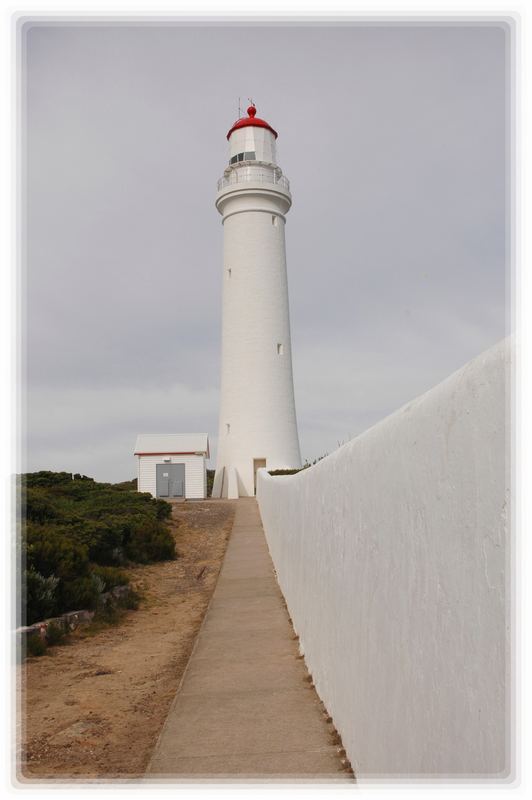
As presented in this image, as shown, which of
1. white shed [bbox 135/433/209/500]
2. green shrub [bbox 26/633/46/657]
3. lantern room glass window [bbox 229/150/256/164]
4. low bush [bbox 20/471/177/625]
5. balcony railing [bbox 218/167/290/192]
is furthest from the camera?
lantern room glass window [bbox 229/150/256/164]

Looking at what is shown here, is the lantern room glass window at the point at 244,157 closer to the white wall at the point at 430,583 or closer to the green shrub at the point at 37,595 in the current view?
the green shrub at the point at 37,595

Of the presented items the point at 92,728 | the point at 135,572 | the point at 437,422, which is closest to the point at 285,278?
the point at 135,572

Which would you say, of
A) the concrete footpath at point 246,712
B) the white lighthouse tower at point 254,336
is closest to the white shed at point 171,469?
the white lighthouse tower at point 254,336

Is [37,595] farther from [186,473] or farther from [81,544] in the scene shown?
[186,473]

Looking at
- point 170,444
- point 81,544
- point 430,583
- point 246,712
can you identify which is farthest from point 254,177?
point 430,583

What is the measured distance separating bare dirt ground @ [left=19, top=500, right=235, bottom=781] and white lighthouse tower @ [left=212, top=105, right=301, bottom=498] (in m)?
16.5

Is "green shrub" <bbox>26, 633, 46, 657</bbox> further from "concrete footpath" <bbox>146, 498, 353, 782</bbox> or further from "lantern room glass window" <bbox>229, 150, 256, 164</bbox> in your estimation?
"lantern room glass window" <bbox>229, 150, 256, 164</bbox>

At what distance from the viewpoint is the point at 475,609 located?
1.99m

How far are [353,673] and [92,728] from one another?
97.2 inches

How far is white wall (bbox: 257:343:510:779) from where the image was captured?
1.89 metres

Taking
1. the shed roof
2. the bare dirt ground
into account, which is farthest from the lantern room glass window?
the bare dirt ground

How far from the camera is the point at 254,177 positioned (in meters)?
29.1

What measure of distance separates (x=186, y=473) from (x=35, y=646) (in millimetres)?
20477

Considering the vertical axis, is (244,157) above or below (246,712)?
above
